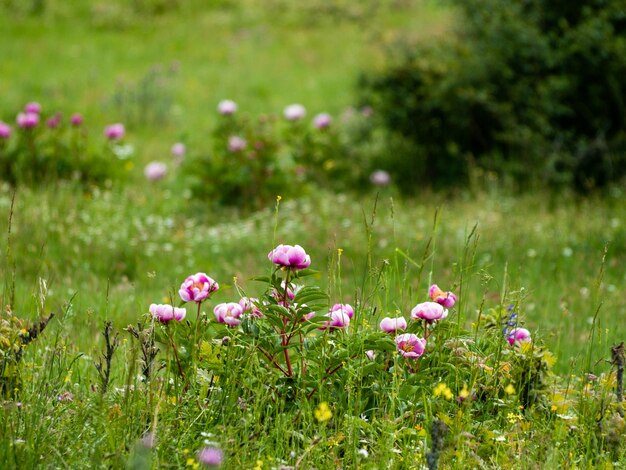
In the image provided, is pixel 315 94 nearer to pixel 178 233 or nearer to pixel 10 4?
pixel 178 233

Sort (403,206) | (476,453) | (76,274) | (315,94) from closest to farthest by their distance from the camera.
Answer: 1. (476,453)
2. (76,274)
3. (403,206)
4. (315,94)

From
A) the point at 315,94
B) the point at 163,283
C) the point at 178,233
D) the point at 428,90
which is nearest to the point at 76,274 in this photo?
the point at 163,283

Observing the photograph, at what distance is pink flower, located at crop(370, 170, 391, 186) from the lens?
8982 millimetres

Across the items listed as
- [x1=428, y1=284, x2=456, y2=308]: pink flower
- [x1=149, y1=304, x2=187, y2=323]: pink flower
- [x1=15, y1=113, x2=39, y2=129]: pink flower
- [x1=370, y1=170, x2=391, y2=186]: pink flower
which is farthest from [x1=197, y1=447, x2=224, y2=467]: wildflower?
[x1=370, y1=170, x2=391, y2=186]: pink flower

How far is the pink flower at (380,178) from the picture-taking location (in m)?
8.98

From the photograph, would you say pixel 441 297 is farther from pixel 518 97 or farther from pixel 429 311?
pixel 518 97

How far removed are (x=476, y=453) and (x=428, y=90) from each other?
23.1ft

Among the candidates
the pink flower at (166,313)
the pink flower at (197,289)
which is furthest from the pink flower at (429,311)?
the pink flower at (166,313)

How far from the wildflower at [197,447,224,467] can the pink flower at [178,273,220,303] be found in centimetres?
67

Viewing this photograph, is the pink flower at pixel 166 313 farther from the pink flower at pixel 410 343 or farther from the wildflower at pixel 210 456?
the pink flower at pixel 410 343

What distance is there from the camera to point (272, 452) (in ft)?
9.55

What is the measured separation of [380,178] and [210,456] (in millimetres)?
6993

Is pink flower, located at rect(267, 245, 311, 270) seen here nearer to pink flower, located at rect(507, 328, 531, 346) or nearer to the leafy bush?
pink flower, located at rect(507, 328, 531, 346)

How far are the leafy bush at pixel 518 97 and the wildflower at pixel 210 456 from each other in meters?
6.73
